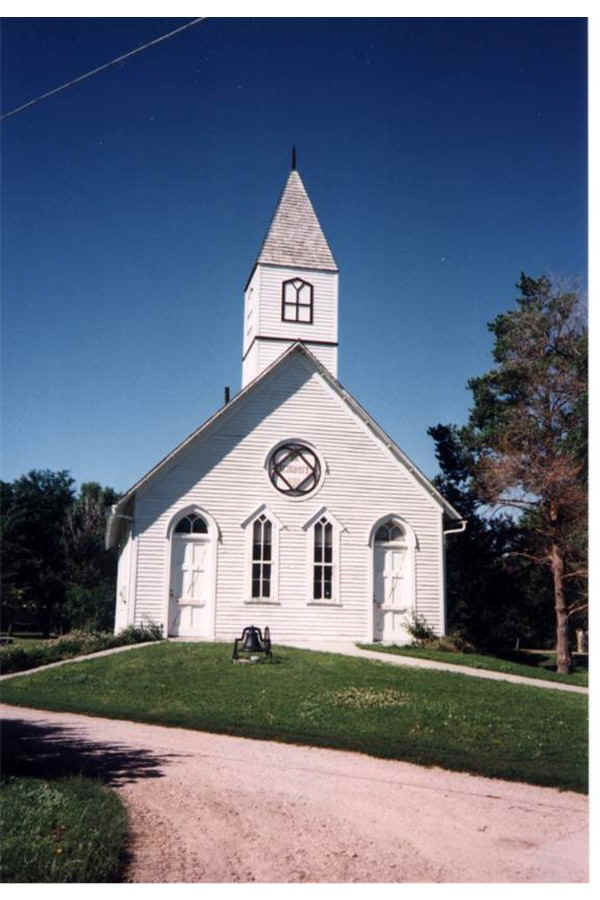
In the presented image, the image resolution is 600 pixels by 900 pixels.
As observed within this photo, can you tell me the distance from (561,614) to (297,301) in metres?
13.6

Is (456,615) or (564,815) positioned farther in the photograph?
(456,615)

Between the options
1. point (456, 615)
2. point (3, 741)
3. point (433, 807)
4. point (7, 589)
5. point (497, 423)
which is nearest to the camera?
point (433, 807)

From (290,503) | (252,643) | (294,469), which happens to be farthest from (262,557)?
(252,643)

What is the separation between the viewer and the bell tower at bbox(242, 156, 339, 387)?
25.8 meters

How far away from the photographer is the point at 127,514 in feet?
74.7

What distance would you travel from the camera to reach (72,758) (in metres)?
9.73

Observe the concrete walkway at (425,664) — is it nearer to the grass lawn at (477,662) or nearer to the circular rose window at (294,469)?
the grass lawn at (477,662)

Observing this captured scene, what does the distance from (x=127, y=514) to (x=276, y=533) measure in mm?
4332

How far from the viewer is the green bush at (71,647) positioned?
63.3ft

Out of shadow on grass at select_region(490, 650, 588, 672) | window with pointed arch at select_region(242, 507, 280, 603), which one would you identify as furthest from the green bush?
shadow on grass at select_region(490, 650, 588, 672)

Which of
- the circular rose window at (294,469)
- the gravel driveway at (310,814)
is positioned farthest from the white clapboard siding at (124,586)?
the gravel driveway at (310,814)
